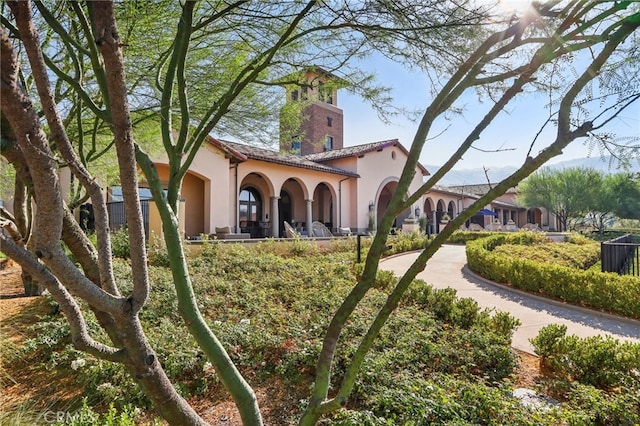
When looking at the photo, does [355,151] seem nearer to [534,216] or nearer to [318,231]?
[318,231]

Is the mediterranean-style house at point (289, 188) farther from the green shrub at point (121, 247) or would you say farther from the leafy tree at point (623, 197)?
the leafy tree at point (623, 197)

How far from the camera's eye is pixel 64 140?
1.45 metres

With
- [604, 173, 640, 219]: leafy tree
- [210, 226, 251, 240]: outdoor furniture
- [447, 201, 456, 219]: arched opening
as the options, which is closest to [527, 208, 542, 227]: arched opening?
[604, 173, 640, 219]: leafy tree

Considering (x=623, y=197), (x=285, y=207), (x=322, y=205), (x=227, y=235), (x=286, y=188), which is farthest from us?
(x=623, y=197)

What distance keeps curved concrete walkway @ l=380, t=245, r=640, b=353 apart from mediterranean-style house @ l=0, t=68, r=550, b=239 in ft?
6.95

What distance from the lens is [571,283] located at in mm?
7047

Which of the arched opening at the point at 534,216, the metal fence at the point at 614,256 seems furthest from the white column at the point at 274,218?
the arched opening at the point at 534,216

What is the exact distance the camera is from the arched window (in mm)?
18844

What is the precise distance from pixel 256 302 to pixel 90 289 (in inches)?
174

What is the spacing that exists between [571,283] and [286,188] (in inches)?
636

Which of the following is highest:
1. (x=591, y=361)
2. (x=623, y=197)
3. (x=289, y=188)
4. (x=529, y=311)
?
(x=289, y=188)

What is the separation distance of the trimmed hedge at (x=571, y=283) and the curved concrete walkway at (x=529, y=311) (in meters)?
0.20

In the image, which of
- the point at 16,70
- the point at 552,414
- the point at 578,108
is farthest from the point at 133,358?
the point at 552,414

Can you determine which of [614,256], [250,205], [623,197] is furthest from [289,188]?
[623,197]
